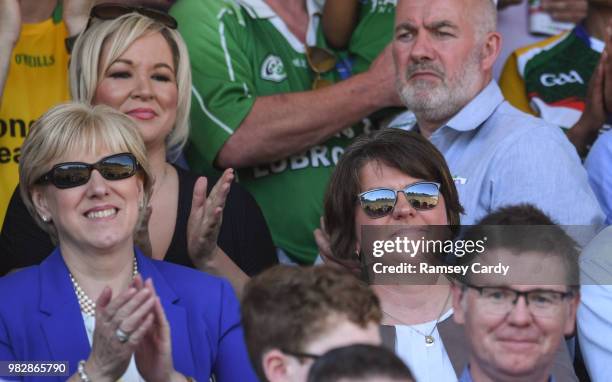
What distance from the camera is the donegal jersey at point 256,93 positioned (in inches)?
182

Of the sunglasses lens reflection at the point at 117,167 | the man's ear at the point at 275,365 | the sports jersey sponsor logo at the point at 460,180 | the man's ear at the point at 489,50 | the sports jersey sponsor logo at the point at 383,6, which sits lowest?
the sports jersey sponsor logo at the point at 460,180

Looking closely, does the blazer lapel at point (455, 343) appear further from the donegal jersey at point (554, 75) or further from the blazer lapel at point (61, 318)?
the donegal jersey at point (554, 75)

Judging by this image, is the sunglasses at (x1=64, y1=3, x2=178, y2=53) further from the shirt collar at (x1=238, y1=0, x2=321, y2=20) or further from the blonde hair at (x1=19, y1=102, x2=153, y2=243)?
the blonde hair at (x1=19, y1=102, x2=153, y2=243)

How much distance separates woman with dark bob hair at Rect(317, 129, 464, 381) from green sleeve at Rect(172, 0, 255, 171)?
1.00 meters

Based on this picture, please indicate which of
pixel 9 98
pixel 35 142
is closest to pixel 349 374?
pixel 35 142

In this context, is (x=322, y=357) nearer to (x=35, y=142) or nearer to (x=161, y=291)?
(x=161, y=291)

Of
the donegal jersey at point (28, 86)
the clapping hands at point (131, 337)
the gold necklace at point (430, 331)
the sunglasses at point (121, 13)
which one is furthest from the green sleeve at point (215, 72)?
the clapping hands at point (131, 337)

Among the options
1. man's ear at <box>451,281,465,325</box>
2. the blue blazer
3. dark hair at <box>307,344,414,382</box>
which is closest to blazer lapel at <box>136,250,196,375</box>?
the blue blazer

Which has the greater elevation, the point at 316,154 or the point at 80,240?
the point at 80,240

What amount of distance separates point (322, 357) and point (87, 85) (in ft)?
6.44

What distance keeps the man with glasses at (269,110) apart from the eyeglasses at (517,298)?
159 centimetres

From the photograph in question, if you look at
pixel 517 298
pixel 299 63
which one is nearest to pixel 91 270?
pixel 517 298

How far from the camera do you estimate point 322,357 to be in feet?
8.37

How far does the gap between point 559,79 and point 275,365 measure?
2.62 m
